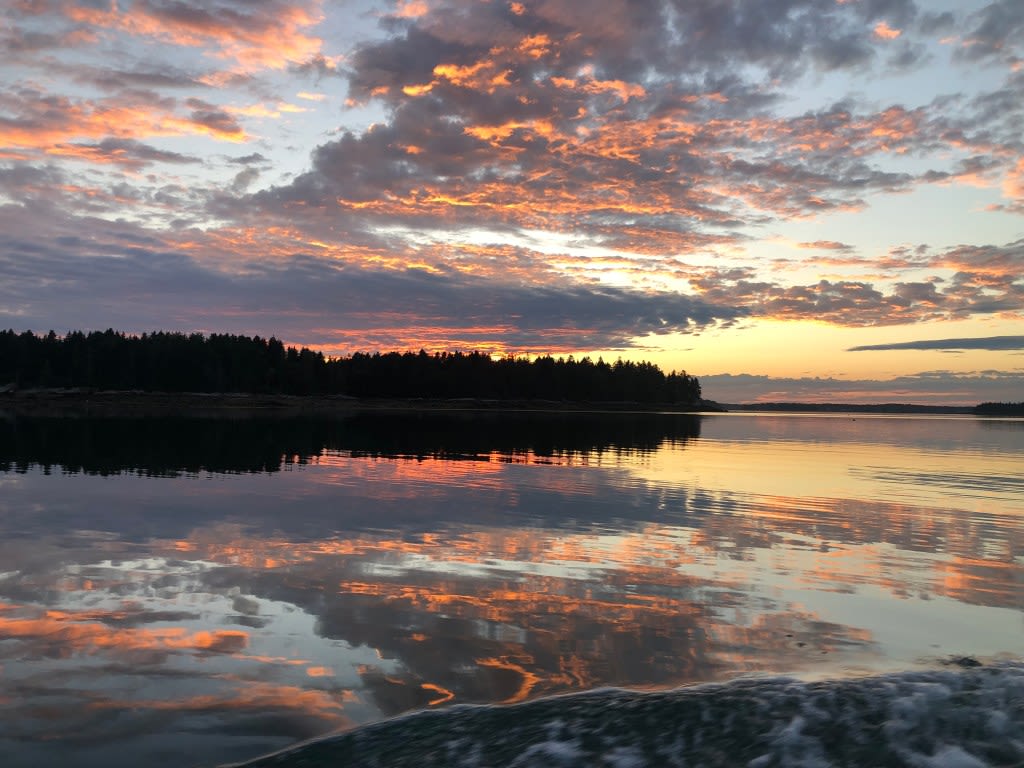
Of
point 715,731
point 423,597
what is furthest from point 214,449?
point 715,731

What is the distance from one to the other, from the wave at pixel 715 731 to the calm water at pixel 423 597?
0.51m

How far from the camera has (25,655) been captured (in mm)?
9359

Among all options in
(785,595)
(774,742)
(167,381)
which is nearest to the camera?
(774,742)

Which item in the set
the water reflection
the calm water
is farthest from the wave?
the water reflection

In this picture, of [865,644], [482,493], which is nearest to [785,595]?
[865,644]

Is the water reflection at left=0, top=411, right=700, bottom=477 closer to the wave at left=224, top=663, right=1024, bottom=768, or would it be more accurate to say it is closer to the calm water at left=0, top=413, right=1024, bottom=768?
the calm water at left=0, top=413, right=1024, bottom=768

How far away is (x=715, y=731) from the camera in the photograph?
7672 mm

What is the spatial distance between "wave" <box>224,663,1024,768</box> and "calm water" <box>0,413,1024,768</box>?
1.69 ft

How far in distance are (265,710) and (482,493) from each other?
1911 cm

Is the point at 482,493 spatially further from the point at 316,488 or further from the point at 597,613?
the point at 597,613

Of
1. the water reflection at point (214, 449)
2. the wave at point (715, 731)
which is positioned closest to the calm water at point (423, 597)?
the wave at point (715, 731)

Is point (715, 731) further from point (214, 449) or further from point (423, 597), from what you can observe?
point (214, 449)

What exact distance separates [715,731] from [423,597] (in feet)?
21.1

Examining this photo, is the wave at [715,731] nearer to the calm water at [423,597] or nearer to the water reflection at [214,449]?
the calm water at [423,597]
